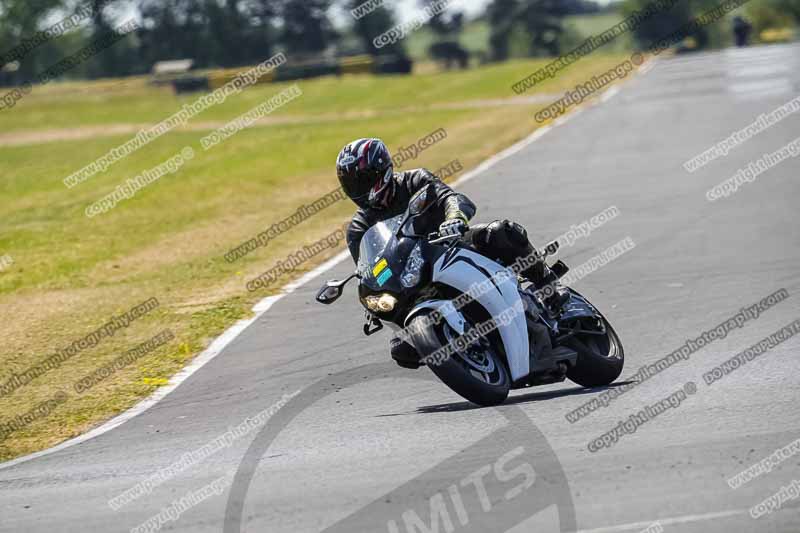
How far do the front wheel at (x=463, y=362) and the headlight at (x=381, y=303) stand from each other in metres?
0.20

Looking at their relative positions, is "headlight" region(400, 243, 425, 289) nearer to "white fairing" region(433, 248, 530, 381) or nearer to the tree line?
"white fairing" region(433, 248, 530, 381)

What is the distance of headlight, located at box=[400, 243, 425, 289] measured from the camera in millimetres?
8227

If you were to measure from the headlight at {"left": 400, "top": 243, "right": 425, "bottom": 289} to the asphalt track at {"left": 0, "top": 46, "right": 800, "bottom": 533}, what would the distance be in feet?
2.89

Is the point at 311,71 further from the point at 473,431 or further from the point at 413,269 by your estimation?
the point at 473,431

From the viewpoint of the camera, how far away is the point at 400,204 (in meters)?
8.84

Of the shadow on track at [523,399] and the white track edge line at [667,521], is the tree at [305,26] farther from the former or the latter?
the white track edge line at [667,521]

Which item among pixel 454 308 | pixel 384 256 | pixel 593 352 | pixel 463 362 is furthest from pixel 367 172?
pixel 593 352

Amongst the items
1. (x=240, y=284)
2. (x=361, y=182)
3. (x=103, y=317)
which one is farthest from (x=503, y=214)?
(x=361, y=182)

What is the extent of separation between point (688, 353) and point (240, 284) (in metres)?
7.13

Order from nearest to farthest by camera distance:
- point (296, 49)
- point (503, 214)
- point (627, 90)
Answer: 1. point (503, 214)
2. point (627, 90)
3. point (296, 49)

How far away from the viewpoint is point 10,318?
15289mm

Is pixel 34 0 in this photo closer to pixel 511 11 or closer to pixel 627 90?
pixel 511 11

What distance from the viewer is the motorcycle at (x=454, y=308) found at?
805cm

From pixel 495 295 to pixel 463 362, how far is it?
51 cm
